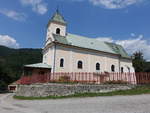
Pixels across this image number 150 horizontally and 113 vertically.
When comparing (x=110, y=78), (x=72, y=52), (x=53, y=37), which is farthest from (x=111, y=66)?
(x=110, y=78)

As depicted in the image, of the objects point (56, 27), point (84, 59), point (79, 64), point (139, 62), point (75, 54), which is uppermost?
point (56, 27)

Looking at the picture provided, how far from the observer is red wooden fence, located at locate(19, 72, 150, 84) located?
16.0 metres

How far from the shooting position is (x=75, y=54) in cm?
2789

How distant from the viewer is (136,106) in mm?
8859

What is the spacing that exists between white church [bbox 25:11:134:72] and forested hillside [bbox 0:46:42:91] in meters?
15.8

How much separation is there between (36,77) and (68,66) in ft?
29.9

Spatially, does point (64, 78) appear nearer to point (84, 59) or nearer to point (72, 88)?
point (72, 88)

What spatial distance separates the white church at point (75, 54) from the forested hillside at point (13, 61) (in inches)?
621

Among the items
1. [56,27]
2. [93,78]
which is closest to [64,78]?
[93,78]

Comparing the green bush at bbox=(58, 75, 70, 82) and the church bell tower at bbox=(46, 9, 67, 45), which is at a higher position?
the church bell tower at bbox=(46, 9, 67, 45)

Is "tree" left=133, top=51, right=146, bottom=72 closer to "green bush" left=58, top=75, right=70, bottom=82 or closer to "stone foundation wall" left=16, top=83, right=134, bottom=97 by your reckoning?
"stone foundation wall" left=16, top=83, right=134, bottom=97

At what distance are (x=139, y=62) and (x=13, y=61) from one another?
2187 inches

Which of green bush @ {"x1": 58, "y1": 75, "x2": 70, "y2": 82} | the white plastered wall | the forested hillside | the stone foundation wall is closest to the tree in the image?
the white plastered wall

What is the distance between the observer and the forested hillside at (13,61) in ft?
133
